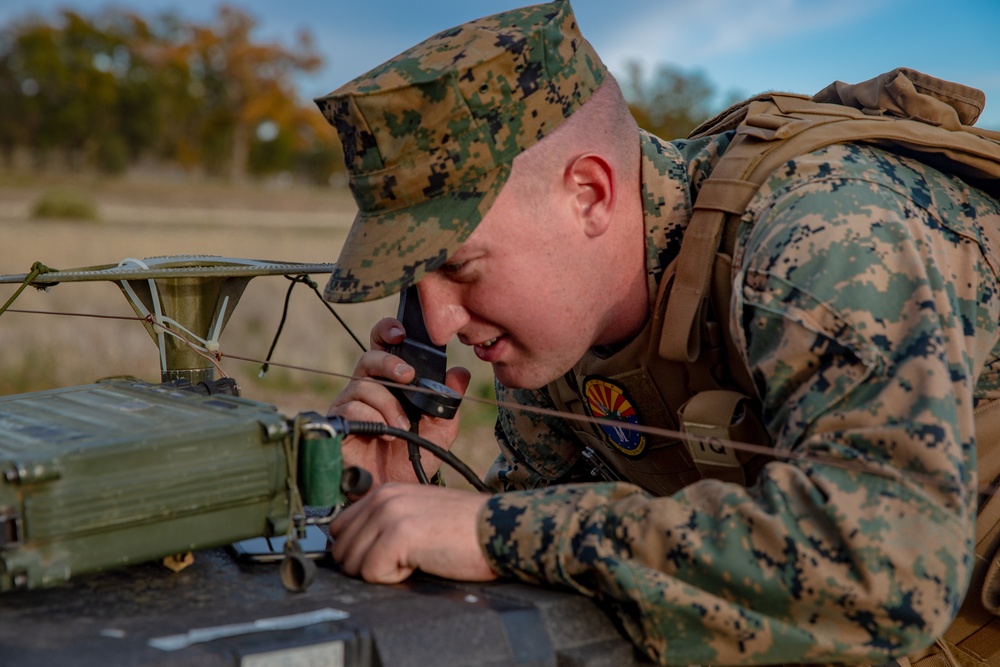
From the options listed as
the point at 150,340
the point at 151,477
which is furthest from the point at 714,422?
the point at 150,340

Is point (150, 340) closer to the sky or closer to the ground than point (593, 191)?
closer to the ground

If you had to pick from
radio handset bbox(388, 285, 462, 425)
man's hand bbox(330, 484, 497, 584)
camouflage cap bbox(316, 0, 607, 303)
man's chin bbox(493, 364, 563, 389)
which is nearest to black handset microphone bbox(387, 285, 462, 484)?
radio handset bbox(388, 285, 462, 425)

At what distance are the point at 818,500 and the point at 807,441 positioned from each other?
0.12 meters

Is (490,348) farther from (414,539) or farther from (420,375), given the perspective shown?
(414,539)

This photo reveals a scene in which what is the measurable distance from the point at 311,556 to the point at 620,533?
0.61 meters

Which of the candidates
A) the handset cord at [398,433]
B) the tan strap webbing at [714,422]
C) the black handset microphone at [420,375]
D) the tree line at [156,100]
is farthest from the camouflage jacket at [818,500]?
the tree line at [156,100]

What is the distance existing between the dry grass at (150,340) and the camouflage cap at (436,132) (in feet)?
1.09

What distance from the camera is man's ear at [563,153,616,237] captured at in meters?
2.34

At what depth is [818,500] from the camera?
1.73 metres

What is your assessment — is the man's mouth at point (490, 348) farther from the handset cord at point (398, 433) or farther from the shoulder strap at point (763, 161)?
the shoulder strap at point (763, 161)

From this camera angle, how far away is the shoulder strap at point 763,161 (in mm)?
2262

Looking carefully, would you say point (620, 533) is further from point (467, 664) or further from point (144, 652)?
point (144, 652)

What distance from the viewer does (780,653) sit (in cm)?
175

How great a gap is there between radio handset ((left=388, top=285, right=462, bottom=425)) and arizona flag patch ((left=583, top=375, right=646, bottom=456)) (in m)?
0.38
